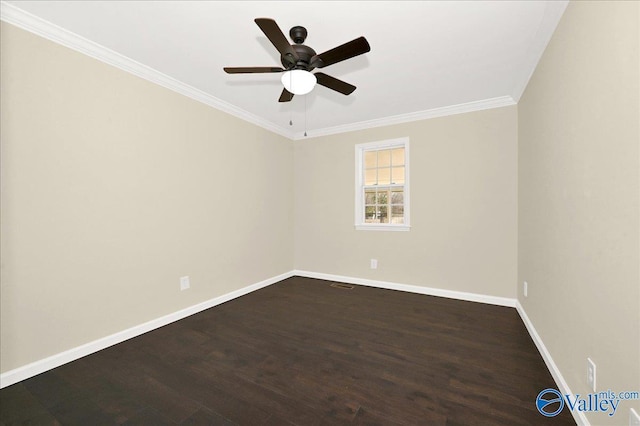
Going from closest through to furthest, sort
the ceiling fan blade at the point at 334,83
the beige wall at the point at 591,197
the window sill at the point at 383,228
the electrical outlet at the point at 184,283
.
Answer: the beige wall at the point at 591,197
the ceiling fan blade at the point at 334,83
the electrical outlet at the point at 184,283
the window sill at the point at 383,228

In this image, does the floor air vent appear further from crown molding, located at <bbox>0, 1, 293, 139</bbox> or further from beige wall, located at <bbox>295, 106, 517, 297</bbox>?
crown molding, located at <bbox>0, 1, 293, 139</bbox>

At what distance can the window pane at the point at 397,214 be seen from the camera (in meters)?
4.02

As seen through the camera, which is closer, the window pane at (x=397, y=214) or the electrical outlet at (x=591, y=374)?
the electrical outlet at (x=591, y=374)

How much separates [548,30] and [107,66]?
3.66 m

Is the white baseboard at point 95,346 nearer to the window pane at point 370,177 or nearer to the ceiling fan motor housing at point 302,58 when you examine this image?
the window pane at point 370,177

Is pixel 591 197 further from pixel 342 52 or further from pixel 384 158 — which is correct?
pixel 384 158

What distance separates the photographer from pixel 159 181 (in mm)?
2762

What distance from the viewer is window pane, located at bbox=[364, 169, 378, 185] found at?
4.26 meters

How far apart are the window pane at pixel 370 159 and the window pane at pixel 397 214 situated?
0.76m

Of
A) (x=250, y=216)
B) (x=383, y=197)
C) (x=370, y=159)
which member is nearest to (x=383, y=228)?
(x=383, y=197)

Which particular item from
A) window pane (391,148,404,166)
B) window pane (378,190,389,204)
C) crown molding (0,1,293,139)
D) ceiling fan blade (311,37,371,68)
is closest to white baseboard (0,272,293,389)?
crown molding (0,1,293,139)

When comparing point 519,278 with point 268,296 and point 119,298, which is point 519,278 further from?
point 119,298

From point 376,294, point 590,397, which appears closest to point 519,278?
point 376,294

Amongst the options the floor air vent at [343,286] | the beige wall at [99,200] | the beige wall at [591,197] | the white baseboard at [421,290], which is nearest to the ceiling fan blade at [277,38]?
the beige wall at [591,197]
